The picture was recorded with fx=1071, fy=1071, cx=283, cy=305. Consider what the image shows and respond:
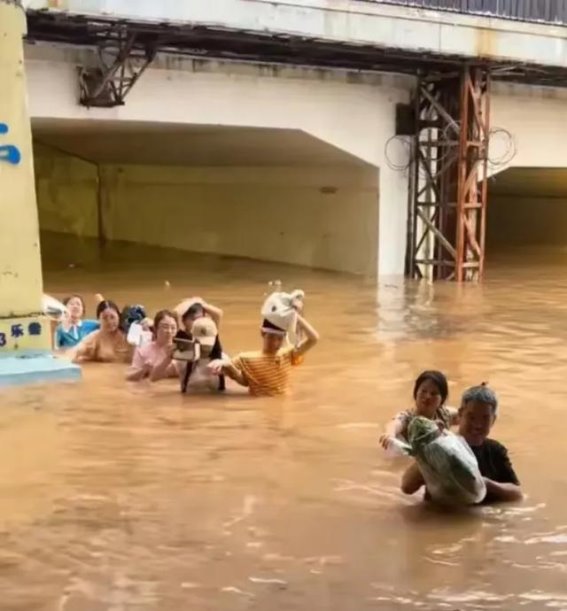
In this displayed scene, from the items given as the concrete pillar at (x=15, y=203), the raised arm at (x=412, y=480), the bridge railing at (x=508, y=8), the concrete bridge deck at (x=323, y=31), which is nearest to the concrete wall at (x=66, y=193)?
the concrete bridge deck at (x=323, y=31)

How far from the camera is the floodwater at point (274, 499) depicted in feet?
13.9

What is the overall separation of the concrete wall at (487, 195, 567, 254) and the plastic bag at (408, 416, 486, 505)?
A: 758 inches

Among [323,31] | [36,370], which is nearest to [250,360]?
[36,370]

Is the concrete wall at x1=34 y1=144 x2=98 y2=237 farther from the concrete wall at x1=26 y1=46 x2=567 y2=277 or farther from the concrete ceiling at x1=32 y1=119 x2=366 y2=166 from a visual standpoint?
the concrete wall at x1=26 y1=46 x2=567 y2=277

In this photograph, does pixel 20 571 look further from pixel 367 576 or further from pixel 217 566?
pixel 367 576

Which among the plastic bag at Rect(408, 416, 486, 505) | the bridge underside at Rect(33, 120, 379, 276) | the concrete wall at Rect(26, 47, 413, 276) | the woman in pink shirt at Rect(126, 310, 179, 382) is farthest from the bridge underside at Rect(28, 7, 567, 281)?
the plastic bag at Rect(408, 416, 486, 505)

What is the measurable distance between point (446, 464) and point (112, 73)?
912cm

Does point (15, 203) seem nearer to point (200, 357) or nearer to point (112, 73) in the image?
point (200, 357)

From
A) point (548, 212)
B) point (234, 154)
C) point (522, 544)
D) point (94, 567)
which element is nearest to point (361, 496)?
point (522, 544)

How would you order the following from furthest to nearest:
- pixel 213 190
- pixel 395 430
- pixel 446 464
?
pixel 213 190 → pixel 395 430 → pixel 446 464

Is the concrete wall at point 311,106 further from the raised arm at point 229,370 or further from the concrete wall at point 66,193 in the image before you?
the concrete wall at point 66,193

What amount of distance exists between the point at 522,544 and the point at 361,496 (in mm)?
972

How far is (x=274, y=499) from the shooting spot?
5.43 m

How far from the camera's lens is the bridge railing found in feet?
49.0
